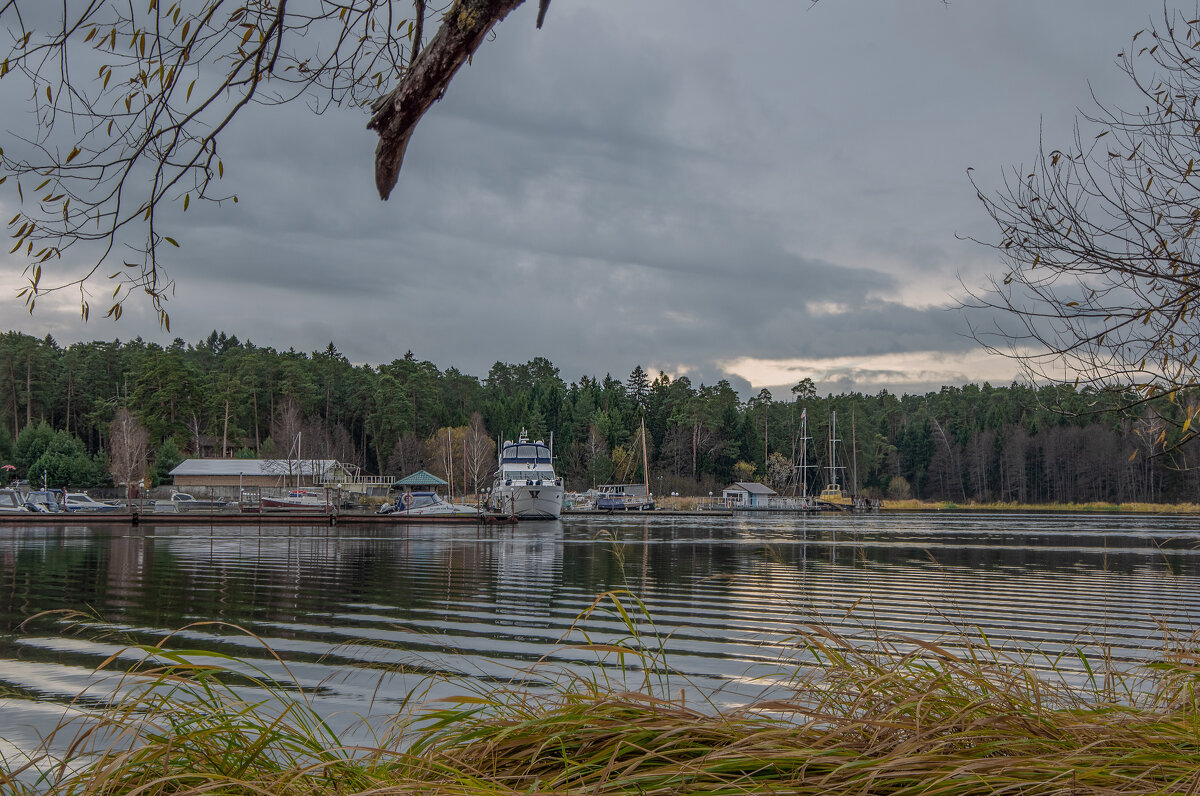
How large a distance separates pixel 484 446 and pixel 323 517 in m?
42.3

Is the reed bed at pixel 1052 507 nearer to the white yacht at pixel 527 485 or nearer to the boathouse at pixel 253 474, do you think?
the white yacht at pixel 527 485

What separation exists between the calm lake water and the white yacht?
55.0ft

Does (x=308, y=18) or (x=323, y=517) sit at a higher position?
(x=308, y=18)

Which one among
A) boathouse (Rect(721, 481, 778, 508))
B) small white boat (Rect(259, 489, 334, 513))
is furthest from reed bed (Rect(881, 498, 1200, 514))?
small white boat (Rect(259, 489, 334, 513))

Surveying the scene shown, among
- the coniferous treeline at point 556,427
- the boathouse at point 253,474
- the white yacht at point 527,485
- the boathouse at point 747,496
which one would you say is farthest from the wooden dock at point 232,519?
the boathouse at point 747,496

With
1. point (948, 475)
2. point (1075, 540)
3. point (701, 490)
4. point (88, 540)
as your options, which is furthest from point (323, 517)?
point (948, 475)

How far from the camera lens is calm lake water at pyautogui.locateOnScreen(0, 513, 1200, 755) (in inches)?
318

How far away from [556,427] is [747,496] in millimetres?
37860

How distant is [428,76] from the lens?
3.15 meters

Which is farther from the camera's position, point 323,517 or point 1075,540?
point 323,517

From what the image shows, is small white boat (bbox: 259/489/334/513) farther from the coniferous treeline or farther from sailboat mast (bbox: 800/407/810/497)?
sailboat mast (bbox: 800/407/810/497)

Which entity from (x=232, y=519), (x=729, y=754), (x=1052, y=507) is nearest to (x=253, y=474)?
(x=232, y=519)

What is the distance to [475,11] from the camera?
3.07 meters

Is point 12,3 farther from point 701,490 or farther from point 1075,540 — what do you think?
point 701,490
